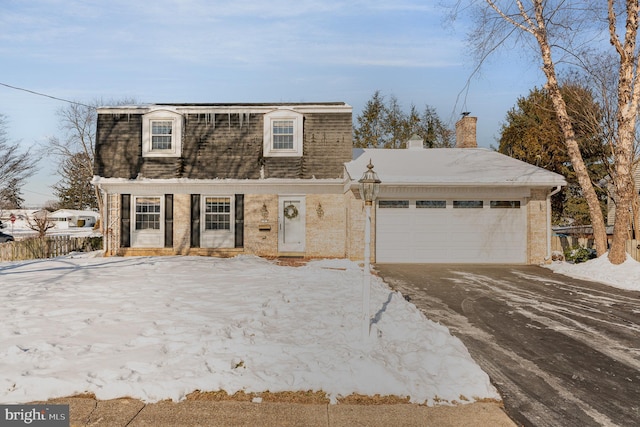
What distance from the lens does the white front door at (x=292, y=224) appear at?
1413cm

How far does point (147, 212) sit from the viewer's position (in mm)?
14391

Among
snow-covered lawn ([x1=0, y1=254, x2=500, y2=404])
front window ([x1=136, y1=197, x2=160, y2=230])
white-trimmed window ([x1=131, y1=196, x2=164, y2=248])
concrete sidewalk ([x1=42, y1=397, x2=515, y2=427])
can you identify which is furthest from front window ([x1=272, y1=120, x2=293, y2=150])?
concrete sidewalk ([x1=42, y1=397, x2=515, y2=427])

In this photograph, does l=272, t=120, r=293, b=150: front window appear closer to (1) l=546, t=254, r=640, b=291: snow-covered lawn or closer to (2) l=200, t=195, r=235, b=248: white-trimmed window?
(2) l=200, t=195, r=235, b=248: white-trimmed window

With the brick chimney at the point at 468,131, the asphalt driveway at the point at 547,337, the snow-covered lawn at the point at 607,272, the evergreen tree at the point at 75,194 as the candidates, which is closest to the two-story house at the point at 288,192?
the snow-covered lawn at the point at 607,272

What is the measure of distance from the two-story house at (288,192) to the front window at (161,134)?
41 mm

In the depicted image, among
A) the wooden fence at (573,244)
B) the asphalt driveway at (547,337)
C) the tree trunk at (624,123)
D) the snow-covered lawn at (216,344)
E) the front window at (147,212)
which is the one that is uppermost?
the tree trunk at (624,123)

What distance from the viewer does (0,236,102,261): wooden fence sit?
1384 cm

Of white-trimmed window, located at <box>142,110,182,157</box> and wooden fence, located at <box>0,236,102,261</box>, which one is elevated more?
white-trimmed window, located at <box>142,110,182,157</box>

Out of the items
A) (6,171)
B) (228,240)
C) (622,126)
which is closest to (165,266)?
(228,240)

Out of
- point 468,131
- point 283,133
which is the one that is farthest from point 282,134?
point 468,131

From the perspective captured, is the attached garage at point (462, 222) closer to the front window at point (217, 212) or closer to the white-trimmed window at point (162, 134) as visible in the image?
the front window at point (217, 212)

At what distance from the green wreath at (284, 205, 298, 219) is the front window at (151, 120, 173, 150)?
5461mm

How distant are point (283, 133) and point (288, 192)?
2474mm

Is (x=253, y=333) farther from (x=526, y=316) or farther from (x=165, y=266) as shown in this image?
(x=165, y=266)
